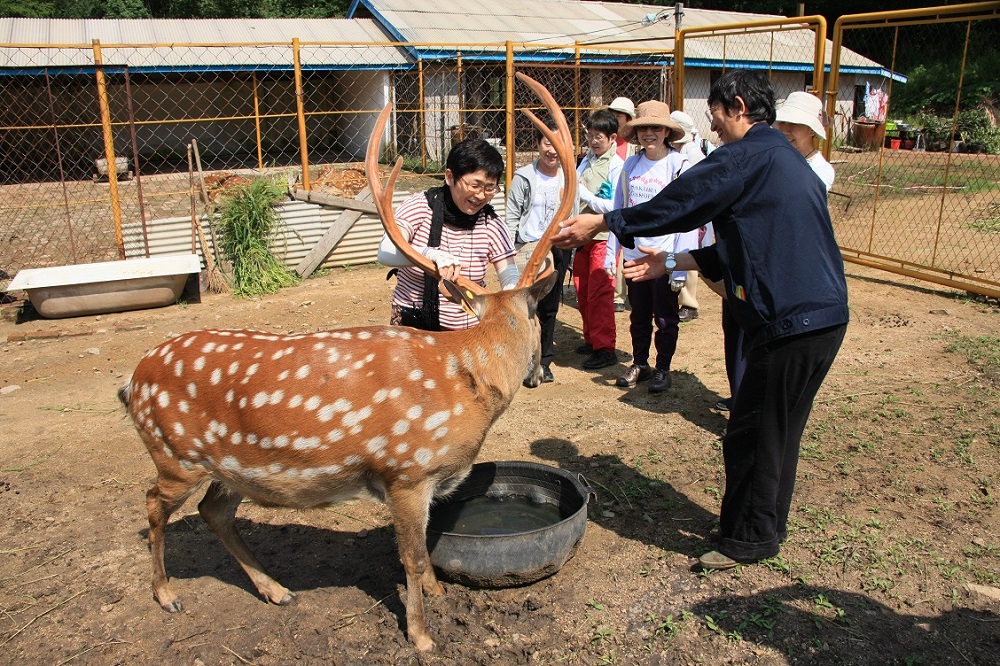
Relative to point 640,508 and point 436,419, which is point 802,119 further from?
point 436,419

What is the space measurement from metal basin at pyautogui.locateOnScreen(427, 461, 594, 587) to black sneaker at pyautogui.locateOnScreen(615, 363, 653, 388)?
2252mm

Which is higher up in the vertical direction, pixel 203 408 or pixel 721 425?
pixel 203 408

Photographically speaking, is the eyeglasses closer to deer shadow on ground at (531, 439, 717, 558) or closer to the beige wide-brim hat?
deer shadow on ground at (531, 439, 717, 558)

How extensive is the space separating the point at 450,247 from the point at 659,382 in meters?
2.58

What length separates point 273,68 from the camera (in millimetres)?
18953

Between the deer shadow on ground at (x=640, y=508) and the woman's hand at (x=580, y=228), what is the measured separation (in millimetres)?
1532

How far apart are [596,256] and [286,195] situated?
16.7ft

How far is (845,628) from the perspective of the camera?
3590 mm

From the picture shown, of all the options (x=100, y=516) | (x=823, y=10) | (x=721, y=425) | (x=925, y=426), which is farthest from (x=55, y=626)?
(x=823, y=10)

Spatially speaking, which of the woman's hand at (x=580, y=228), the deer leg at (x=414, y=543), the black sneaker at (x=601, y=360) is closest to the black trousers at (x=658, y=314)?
the black sneaker at (x=601, y=360)

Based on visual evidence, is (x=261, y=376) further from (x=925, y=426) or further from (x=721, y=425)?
(x=925, y=426)

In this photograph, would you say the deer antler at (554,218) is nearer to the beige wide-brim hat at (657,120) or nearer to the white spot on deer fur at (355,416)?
the white spot on deer fur at (355,416)

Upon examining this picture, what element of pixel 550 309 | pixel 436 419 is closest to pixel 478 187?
pixel 436 419

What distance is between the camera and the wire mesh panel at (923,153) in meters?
9.25
